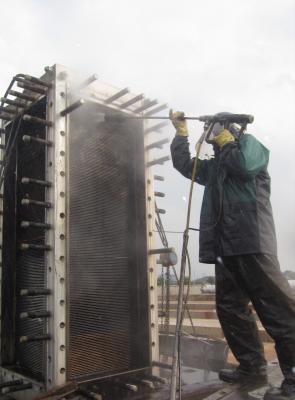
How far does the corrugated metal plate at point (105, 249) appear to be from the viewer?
358cm

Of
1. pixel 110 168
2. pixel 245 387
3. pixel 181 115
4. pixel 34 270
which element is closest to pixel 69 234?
pixel 34 270

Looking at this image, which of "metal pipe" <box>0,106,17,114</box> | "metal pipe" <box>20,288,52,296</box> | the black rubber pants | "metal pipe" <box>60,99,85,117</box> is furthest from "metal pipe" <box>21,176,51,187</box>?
the black rubber pants

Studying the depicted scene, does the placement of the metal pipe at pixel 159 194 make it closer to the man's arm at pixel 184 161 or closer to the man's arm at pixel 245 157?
the man's arm at pixel 184 161

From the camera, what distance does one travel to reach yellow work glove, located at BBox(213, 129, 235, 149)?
3621 mm

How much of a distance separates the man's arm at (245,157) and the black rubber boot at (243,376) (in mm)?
1703

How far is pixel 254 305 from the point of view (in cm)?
349

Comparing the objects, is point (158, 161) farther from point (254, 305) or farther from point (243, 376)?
point (243, 376)

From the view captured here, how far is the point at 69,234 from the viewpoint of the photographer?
3557 mm

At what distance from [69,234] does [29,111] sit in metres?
1.37

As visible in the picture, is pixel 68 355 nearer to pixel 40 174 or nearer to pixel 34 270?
pixel 34 270

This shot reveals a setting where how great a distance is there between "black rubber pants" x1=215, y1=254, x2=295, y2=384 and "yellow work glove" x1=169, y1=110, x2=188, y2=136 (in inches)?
51.5

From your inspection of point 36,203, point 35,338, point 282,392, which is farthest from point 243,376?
point 36,203

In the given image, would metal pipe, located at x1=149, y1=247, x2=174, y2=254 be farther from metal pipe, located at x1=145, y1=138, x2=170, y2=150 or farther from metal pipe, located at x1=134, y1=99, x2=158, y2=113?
metal pipe, located at x1=134, y1=99, x2=158, y2=113

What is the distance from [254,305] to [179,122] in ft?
6.02
